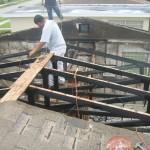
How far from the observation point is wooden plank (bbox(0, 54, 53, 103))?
519 centimetres

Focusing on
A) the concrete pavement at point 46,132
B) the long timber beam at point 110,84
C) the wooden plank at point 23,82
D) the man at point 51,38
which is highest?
the man at point 51,38

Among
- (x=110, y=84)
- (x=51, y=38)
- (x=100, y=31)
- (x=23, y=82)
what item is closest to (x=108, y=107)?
(x=110, y=84)

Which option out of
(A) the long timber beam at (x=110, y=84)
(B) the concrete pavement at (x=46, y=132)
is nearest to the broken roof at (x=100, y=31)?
(A) the long timber beam at (x=110, y=84)

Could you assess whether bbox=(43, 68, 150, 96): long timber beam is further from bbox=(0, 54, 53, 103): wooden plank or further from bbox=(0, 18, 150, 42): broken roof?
bbox=(0, 18, 150, 42): broken roof

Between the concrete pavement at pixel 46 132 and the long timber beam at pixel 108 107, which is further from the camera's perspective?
the long timber beam at pixel 108 107

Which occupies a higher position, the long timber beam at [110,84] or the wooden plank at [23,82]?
the wooden plank at [23,82]

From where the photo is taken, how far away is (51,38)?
8594 mm

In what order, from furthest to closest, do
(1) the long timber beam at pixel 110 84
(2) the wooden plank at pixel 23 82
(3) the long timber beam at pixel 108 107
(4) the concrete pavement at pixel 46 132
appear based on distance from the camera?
1. (1) the long timber beam at pixel 110 84
2. (2) the wooden plank at pixel 23 82
3. (3) the long timber beam at pixel 108 107
4. (4) the concrete pavement at pixel 46 132

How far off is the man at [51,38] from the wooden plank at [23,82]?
1.01 metres

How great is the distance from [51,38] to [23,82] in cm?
320

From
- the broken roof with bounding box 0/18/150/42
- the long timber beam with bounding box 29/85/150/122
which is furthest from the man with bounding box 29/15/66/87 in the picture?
the broken roof with bounding box 0/18/150/42

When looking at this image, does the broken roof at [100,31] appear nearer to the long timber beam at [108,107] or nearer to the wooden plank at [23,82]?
the wooden plank at [23,82]

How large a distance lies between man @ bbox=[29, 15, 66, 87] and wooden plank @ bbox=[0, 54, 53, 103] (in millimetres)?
1010

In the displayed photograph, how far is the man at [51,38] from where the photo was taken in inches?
313
